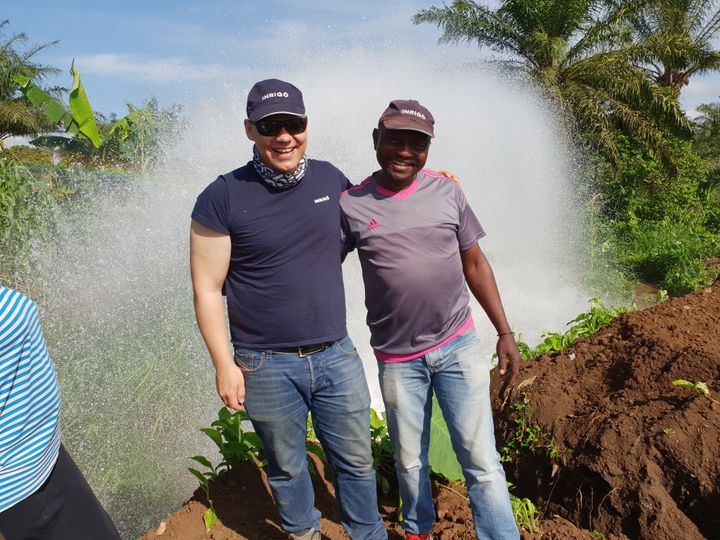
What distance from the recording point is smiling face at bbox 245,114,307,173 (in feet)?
7.86

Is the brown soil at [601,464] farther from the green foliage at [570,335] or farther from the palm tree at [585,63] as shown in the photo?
the palm tree at [585,63]

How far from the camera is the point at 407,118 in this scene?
2.46m

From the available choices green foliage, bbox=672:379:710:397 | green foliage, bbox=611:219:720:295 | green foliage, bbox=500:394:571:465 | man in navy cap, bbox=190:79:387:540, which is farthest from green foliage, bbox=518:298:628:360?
green foliage, bbox=611:219:720:295

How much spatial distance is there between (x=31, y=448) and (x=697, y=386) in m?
2.77

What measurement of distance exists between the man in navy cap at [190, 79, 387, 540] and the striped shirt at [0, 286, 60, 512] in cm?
62

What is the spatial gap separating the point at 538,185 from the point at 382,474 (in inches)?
386

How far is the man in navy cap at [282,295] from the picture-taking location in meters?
2.40

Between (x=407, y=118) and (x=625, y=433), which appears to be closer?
(x=407, y=118)

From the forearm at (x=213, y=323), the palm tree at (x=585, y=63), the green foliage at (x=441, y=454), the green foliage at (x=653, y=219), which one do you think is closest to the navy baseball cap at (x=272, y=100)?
the forearm at (x=213, y=323)

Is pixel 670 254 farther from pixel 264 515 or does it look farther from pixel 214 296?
pixel 214 296

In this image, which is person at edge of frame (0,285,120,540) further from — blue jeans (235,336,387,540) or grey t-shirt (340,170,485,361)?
grey t-shirt (340,170,485,361)

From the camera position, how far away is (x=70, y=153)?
16172 mm

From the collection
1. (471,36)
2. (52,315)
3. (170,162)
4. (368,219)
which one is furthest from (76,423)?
(471,36)

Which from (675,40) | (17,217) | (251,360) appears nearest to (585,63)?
(675,40)
